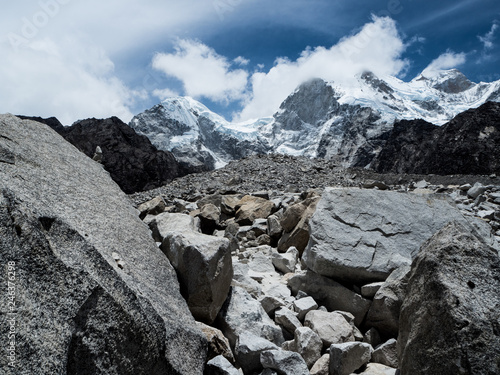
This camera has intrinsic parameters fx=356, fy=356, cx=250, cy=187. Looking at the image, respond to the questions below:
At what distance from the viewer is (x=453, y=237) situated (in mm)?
2941

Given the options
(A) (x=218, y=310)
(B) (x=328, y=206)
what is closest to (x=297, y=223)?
(B) (x=328, y=206)

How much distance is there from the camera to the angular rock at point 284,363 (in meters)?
3.03

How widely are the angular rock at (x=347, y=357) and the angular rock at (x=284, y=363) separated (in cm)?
39

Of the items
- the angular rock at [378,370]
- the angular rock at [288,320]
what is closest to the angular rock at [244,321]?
the angular rock at [288,320]

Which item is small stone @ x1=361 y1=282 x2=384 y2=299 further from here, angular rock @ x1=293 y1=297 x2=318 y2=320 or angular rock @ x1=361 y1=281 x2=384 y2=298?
angular rock @ x1=293 y1=297 x2=318 y2=320

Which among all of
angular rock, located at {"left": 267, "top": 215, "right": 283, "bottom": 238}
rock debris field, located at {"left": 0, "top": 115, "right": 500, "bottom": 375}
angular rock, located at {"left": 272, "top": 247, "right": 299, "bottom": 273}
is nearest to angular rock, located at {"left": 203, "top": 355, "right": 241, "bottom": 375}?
rock debris field, located at {"left": 0, "top": 115, "right": 500, "bottom": 375}

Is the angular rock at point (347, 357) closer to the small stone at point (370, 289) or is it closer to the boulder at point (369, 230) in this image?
the small stone at point (370, 289)

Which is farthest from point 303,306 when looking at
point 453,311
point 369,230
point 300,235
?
point 300,235

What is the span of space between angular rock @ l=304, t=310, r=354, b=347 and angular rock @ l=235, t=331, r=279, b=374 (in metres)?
0.70

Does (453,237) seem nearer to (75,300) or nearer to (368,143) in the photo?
(75,300)

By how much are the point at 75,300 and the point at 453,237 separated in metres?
2.86

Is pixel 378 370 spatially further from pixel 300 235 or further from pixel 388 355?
pixel 300 235

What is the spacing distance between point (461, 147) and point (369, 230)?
66818mm

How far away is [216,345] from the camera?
3.30 meters
